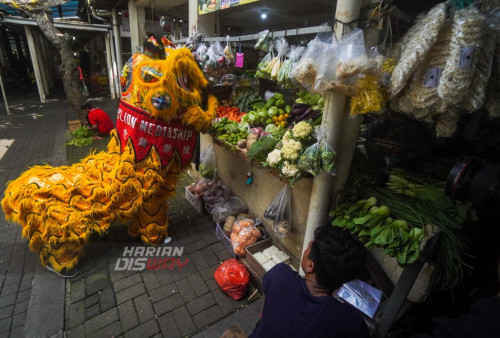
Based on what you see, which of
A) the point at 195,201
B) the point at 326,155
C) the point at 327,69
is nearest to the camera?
the point at 327,69

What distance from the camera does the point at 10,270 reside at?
314cm

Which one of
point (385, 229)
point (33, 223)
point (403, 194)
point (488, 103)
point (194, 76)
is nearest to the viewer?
point (488, 103)

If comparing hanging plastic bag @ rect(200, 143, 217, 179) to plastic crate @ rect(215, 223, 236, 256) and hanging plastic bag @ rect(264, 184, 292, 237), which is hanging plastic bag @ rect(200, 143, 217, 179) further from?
hanging plastic bag @ rect(264, 184, 292, 237)

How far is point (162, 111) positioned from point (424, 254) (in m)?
2.72

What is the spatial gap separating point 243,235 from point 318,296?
6.69 feet

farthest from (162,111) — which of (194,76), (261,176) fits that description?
(261,176)

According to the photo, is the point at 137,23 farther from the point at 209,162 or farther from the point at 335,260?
the point at 335,260

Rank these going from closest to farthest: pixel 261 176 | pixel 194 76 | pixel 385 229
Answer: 1. pixel 385 229
2. pixel 194 76
3. pixel 261 176

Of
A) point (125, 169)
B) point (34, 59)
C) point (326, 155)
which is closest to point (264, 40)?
point (326, 155)

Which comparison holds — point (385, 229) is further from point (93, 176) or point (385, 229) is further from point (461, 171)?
point (93, 176)

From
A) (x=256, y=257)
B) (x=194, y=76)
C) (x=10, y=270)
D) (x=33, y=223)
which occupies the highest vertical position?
(x=194, y=76)

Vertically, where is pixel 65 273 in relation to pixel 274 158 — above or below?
below

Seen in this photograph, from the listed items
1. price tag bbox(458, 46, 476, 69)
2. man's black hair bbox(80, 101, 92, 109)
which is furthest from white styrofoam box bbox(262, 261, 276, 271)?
man's black hair bbox(80, 101, 92, 109)

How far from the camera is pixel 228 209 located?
13.3ft
